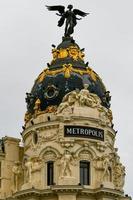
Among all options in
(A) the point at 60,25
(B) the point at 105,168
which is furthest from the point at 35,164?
(A) the point at 60,25

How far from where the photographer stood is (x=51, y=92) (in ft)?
223

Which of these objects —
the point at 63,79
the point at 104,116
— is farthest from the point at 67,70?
the point at 104,116

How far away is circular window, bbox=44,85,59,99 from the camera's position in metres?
67.7

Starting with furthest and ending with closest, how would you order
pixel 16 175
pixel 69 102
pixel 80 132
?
pixel 16 175
pixel 69 102
pixel 80 132

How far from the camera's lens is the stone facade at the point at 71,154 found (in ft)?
211

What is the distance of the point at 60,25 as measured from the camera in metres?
73.9

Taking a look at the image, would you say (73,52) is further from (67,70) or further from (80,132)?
(80,132)

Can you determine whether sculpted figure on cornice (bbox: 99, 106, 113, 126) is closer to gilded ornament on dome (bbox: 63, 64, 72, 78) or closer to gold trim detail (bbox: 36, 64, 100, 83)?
gold trim detail (bbox: 36, 64, 100, 83)

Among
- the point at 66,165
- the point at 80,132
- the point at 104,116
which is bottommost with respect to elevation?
the point at 66,165

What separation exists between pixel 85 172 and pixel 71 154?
2.24m

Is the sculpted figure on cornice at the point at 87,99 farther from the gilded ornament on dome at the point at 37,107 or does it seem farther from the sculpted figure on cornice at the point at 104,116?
the gilded ornament on dome at the point at 37,107

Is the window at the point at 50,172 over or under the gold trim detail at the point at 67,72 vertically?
under

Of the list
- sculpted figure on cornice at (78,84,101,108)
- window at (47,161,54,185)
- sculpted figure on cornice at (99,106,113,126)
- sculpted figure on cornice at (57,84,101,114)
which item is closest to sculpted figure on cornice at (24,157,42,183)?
window at (47,161,54,185)

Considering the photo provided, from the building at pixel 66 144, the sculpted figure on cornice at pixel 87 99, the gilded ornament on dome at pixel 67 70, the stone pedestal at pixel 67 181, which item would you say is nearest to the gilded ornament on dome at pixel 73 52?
the building at pixel 66 144
